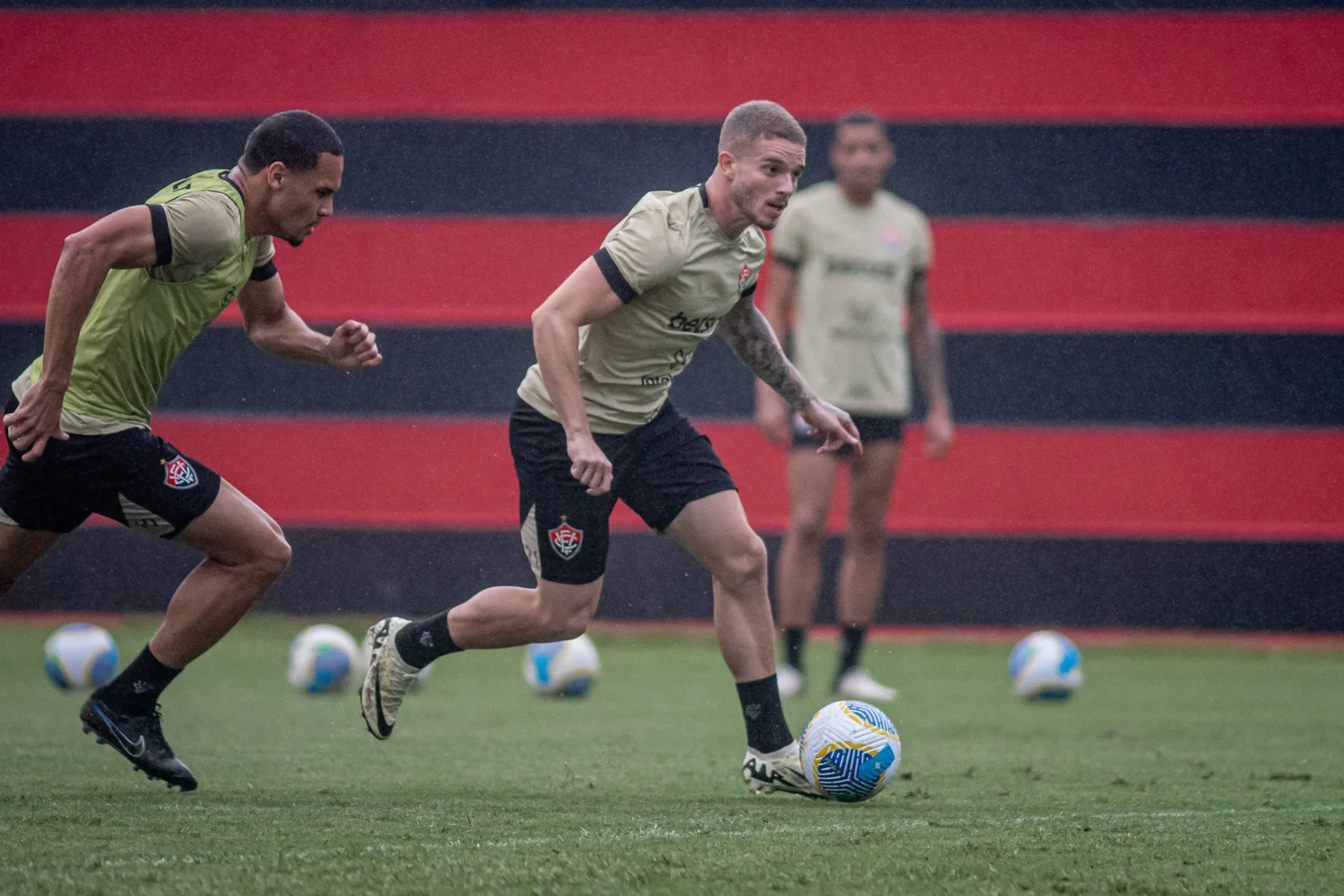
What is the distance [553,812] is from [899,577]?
641 centimetres

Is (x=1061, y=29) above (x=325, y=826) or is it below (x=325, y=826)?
above

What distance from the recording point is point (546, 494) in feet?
14.1

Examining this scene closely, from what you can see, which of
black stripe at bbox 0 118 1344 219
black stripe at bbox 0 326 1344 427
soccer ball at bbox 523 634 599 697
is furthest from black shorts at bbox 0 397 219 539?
black stripe at bbox 0 118 1344 219

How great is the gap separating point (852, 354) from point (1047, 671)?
1623mm

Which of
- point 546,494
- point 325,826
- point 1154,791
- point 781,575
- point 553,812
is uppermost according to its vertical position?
point 781,575

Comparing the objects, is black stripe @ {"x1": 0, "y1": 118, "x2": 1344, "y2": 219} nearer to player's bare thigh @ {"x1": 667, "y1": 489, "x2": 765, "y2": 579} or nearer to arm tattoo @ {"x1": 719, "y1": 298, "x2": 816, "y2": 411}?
arm tattoo @ {"x1": 719, "y1": 298, "x2": 816, "y2": 411}

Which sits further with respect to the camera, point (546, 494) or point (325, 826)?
point (546, 494)

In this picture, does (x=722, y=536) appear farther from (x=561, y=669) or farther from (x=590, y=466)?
(x=561, y=669)

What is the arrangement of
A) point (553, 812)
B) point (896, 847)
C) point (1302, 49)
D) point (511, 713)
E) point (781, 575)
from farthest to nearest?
1. point (1302, 49)
2. point (781, 575)
3. point (511, 713)
4. point (553, 812)
5. point (896, 847)

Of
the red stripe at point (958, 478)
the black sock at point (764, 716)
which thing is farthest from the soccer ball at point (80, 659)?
the red stripe at point (958, 478)

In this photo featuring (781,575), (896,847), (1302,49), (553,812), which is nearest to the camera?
(896,847)

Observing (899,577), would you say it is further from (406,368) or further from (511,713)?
(511,713)

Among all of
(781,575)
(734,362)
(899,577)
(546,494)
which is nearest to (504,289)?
(734,362)

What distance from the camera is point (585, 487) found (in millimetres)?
4262
